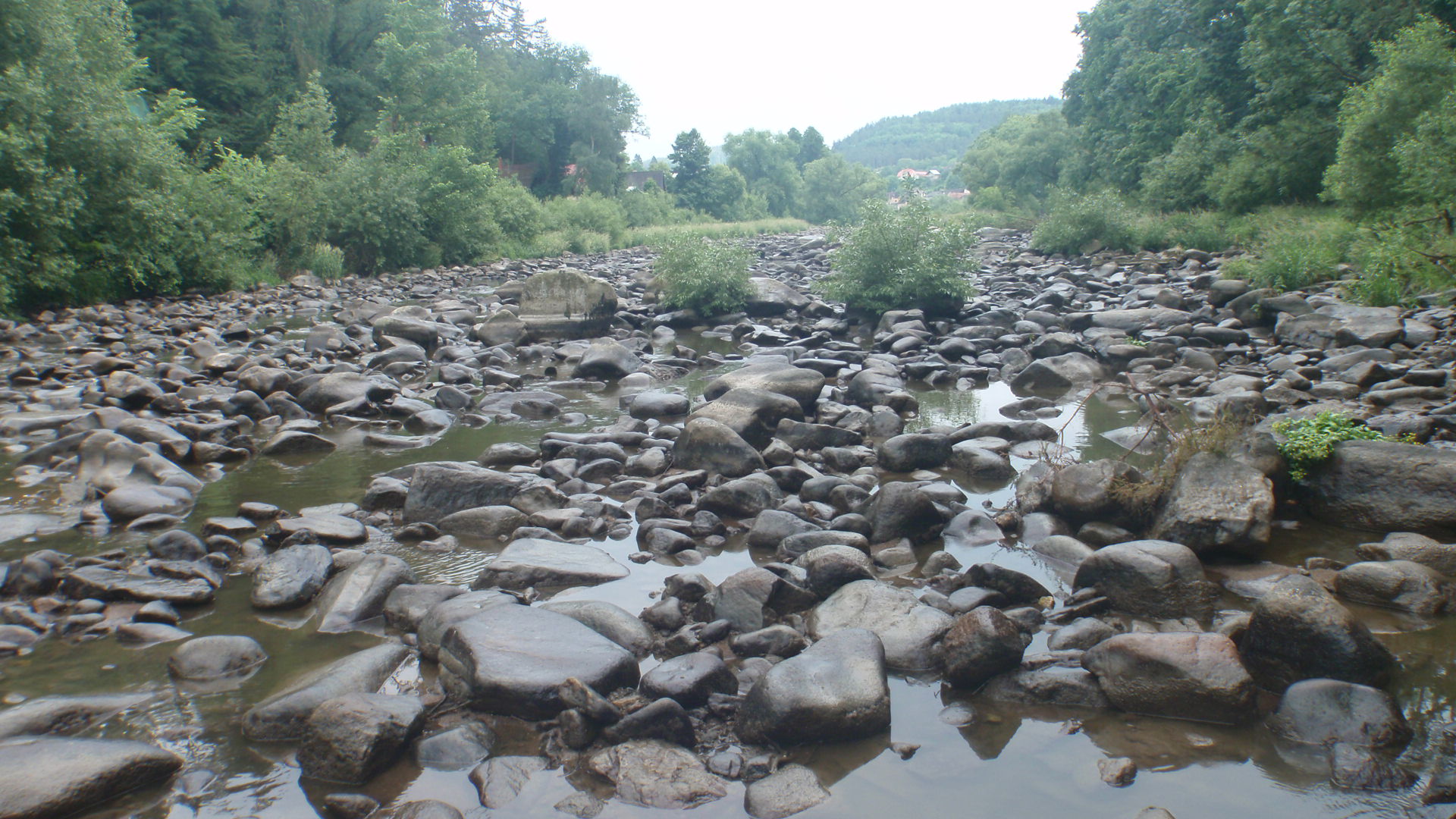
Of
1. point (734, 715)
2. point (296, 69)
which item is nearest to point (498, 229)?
point (296, 69)

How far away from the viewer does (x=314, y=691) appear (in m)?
3.09

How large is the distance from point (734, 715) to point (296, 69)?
139 feet

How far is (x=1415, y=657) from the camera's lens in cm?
336

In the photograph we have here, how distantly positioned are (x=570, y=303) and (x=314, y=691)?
37.6ft

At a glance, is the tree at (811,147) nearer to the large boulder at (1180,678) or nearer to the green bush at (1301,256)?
the green bush at (1301,256)

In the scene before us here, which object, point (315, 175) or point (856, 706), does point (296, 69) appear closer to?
point (315, 175)

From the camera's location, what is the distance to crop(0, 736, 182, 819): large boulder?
98.3 inches

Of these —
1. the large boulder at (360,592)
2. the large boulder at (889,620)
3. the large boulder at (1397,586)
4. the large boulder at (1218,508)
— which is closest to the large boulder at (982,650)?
the large boulder at (889,620)

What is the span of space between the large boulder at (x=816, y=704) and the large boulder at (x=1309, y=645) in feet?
5.00

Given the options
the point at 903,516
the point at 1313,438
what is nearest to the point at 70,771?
the point at 903,516

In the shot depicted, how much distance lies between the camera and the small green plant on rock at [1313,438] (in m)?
4.89

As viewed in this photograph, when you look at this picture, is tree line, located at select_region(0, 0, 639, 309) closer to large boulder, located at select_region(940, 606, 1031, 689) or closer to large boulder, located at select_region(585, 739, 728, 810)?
large boulder, located at select_region(585, 739, 728, 810)

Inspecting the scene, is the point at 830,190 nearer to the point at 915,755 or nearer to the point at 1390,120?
the point at 1390,120

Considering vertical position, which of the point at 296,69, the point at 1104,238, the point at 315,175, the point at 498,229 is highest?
the point at 296,69
